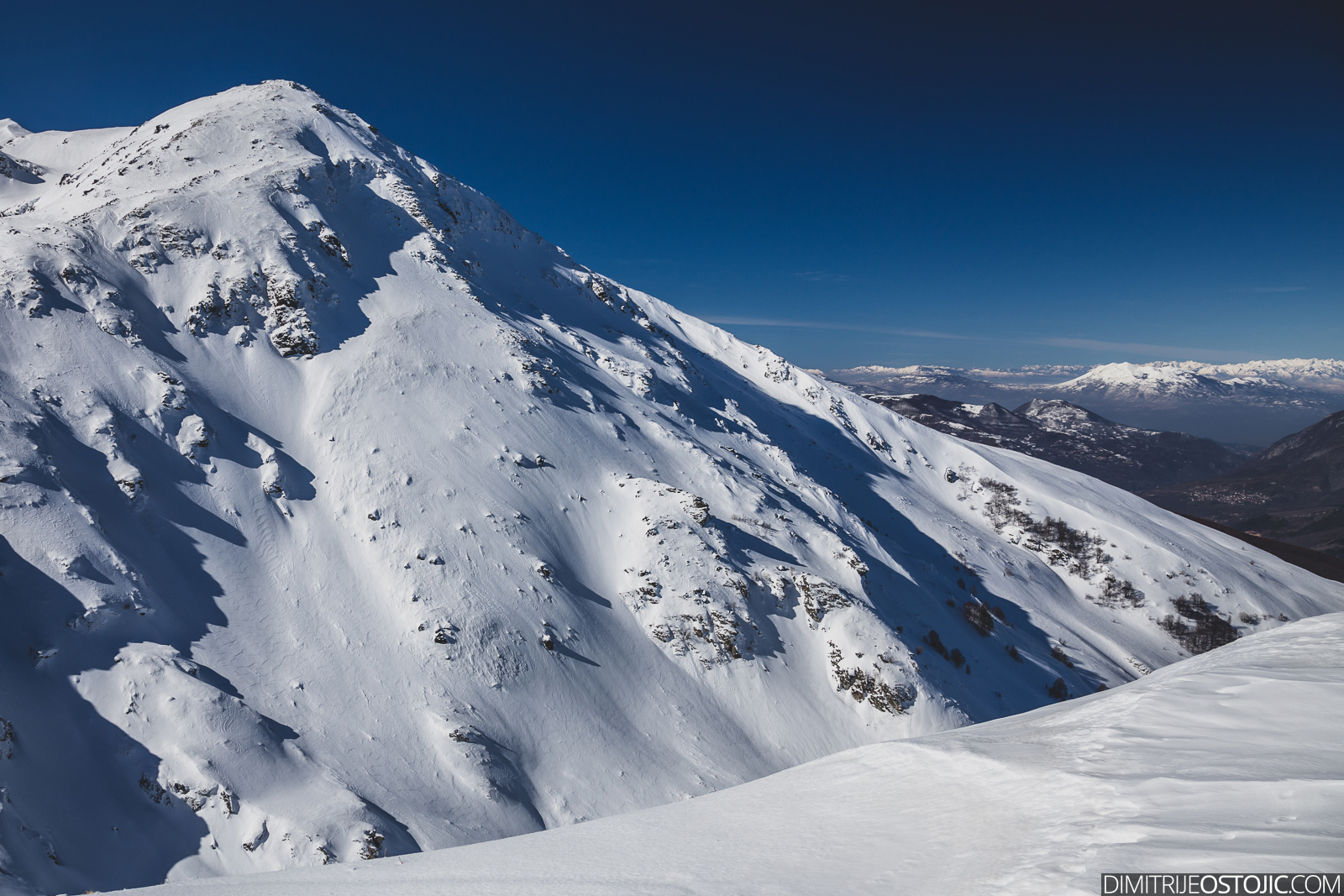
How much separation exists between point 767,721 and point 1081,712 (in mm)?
22523

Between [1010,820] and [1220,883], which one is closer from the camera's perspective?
[1220,883]

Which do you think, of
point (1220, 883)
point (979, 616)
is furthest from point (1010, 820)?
point (979, 616)

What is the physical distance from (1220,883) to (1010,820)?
2023 millimetres

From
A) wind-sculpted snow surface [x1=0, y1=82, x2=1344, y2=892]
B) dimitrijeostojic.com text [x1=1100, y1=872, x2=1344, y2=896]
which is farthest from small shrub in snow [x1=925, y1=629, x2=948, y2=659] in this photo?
dimitrijeostojic.com text [x1=1100, y1=872, x2=1344, y2=896]

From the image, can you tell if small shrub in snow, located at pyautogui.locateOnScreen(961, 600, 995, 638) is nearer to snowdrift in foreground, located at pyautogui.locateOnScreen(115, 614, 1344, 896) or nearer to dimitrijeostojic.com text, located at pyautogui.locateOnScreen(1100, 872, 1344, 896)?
snowdrift in foreground, located at pyautogui.locateOnScreen(115, 614, 1344, 896)

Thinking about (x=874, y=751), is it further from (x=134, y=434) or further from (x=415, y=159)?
(x=415, y=159)

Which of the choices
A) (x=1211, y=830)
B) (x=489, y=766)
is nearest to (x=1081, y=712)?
(x=1211, y=830)

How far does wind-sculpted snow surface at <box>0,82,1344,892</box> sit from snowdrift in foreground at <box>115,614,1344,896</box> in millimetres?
14589

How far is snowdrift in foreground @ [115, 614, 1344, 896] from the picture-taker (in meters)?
5.05

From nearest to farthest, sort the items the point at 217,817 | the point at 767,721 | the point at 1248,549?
the point at 217,817
the point at 767,721
the point at 1248,549

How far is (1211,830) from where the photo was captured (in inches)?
196

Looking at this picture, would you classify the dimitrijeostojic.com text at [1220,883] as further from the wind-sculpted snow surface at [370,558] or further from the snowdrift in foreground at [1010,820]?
the wind-sculpted snow surface at [370,558]

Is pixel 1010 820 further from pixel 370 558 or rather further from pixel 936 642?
pixel 936 642

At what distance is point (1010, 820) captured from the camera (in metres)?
6.28
